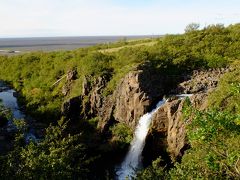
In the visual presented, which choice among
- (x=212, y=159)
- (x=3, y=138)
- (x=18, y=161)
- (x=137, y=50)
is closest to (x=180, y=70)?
(x=137, y=50)

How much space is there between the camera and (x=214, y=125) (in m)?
17.8

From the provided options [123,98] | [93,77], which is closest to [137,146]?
[123,98]

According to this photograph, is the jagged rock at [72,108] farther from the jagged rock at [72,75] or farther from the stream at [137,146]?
the stream at [137,146]

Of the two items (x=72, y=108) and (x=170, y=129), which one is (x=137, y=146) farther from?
(x=72, y=108)

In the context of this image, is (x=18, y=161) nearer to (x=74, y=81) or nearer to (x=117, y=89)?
(x=117, y=89)

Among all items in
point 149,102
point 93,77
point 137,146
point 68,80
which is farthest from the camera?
point 68,80

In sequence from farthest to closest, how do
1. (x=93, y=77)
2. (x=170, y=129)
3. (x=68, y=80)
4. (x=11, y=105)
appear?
(x=68, y=80) < (x=11, y=105) < (x=93, y=77) < (x=170, y=129)

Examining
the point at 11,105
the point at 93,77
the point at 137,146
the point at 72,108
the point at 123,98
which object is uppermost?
the point at 93,77

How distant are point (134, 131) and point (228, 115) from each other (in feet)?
132

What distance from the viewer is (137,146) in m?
55.3

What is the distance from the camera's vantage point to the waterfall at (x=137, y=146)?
175 feet

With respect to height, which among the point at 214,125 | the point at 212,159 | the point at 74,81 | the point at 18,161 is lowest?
the point at 74,81

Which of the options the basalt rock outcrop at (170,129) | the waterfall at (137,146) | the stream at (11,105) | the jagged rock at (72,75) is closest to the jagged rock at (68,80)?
the jagged rock at (72,75)

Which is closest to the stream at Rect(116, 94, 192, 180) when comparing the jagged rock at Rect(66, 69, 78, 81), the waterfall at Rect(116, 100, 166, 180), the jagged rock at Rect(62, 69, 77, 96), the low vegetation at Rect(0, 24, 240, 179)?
the waterfall at Rect(116, 100, 166, 180)
